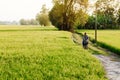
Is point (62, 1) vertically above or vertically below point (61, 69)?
above

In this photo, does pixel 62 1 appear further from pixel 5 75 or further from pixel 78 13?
pixel 5 75

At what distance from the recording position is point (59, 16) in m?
77.5

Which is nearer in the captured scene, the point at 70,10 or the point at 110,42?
the point at 110,42

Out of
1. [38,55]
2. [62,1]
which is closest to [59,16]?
[62,1]

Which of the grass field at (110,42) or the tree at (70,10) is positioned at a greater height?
the tree at (70,10)

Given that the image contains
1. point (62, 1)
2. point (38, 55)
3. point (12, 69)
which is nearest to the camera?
point (12, 69)

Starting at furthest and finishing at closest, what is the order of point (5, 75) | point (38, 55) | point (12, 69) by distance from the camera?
point (38, 55) → point (12, 69) → point (5, 75)

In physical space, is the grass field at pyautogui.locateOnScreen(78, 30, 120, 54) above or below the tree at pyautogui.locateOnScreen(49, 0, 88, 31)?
below

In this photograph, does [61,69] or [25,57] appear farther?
[25,57]

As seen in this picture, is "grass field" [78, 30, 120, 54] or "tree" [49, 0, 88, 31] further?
"tree" [49, 0, 88, 31]

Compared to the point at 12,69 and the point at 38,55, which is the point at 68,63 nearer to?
the point at 38,55

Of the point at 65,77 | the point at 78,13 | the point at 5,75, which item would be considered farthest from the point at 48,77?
the point at 78,13

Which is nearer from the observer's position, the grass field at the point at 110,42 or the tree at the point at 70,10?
the grass field at the point at 110,42

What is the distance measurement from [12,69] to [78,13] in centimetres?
6176
